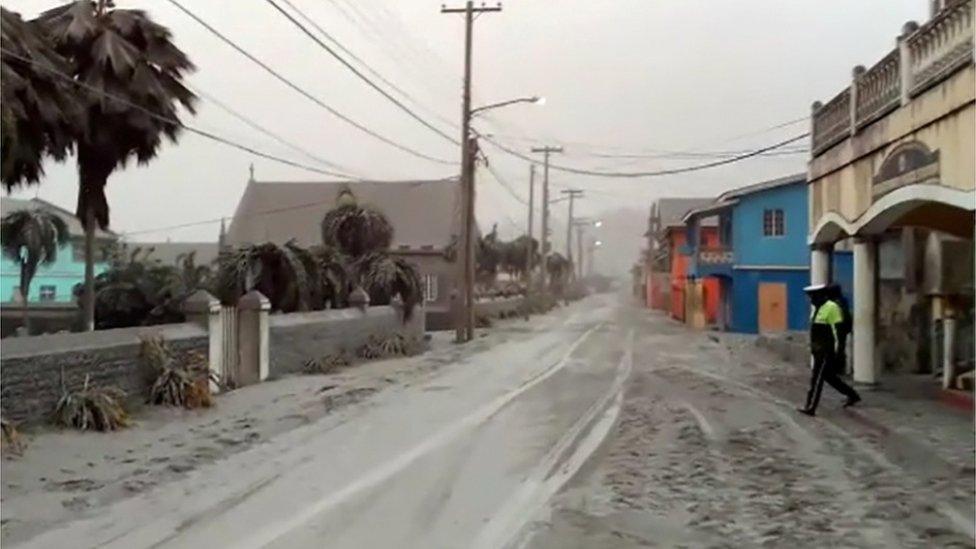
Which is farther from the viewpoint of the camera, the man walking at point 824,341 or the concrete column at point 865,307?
the concrete column at point 865,307

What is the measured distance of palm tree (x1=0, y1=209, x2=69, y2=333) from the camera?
33.7 metres

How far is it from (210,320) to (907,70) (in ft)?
36.3

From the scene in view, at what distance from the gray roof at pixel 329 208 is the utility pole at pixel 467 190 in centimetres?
2176

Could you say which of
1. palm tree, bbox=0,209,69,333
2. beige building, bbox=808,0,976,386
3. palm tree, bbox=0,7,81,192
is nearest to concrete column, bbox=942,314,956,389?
beige building, bbox=808,0,976,386

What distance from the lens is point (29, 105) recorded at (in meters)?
16.4

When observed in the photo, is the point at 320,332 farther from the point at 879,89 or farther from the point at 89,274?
the point at 879,89

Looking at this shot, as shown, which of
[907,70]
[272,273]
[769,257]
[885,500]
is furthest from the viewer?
[769,257]

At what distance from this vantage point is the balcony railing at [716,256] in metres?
51.2

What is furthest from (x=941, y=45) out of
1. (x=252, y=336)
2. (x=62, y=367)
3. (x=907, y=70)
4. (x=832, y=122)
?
(x=252, y=336)

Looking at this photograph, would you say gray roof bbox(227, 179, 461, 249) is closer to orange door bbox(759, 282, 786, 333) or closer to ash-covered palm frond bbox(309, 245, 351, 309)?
orange door bbox(759, 282, 786, 333)

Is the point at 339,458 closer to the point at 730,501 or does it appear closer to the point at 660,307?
the point at 730,501

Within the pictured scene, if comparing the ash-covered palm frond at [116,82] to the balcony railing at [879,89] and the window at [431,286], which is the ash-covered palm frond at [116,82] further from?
the window at [431,286]

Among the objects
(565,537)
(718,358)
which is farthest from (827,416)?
(718,358)

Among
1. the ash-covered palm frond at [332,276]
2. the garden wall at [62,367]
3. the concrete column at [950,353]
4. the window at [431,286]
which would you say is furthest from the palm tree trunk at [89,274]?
the window at [431,286]
